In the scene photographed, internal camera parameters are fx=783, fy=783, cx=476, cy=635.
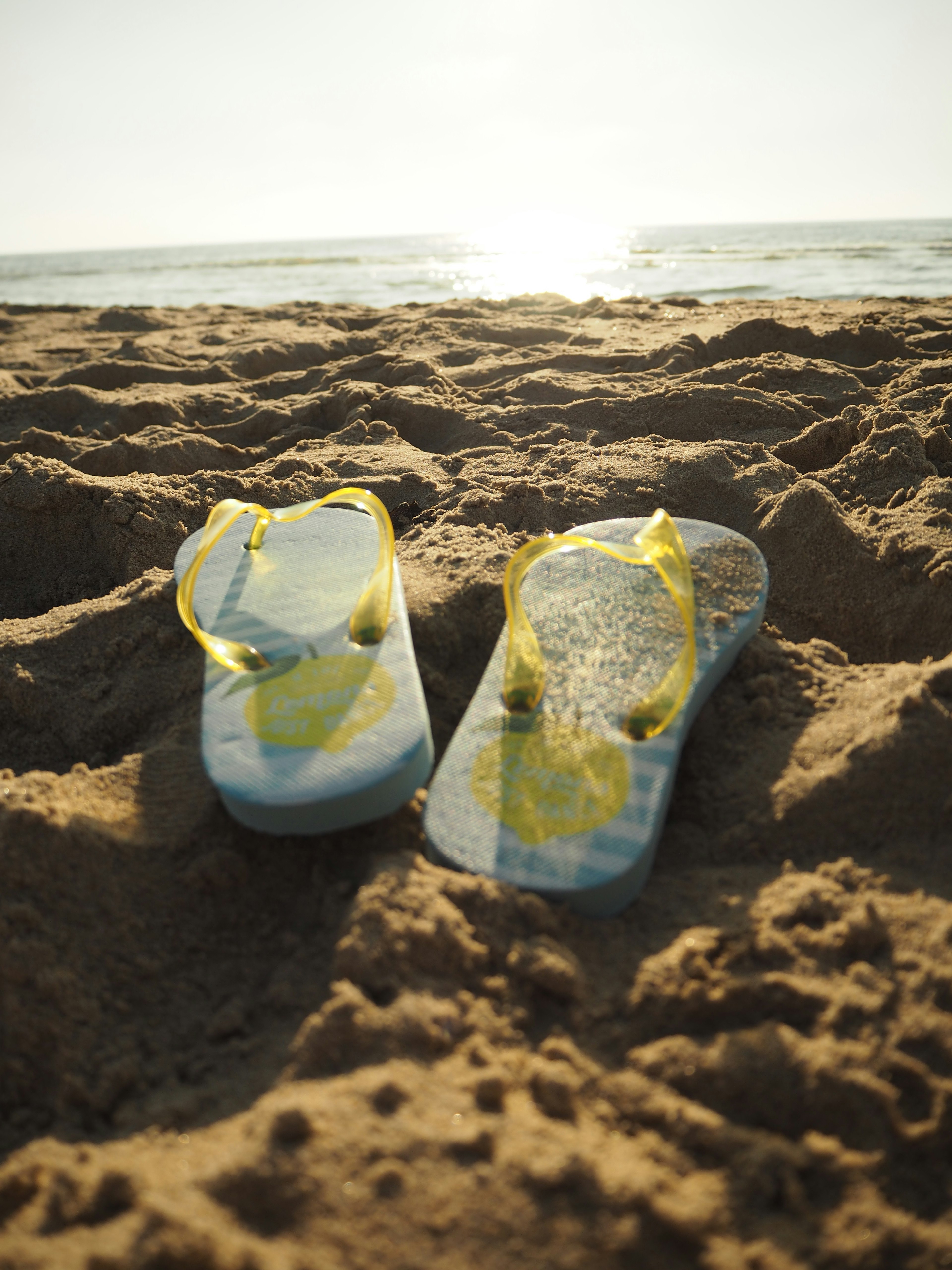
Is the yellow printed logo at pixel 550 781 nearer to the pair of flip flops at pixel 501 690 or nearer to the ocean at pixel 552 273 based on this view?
the pair of flip flops at pixel 501 690

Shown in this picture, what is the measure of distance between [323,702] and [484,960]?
0.50 meters

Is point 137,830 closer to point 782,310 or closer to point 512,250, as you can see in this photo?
point 782,310

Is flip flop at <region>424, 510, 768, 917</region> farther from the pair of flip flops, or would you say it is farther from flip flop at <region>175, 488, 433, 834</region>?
flip flop at <region>175, 488, 433, 834</region>

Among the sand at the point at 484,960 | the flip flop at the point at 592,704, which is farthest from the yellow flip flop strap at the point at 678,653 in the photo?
the sand at the point at 484,960

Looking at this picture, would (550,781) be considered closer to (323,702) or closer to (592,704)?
(592,704)

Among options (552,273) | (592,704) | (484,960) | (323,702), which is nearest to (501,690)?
(592,704)

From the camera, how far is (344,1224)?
0.67 meters

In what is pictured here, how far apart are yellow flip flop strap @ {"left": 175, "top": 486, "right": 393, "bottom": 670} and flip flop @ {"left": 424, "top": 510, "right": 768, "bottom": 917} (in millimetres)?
232

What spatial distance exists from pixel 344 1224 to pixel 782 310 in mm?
5353

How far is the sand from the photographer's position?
693 millimetres

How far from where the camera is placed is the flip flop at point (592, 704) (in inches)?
42.3

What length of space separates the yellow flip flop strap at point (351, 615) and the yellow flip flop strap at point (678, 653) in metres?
0.24

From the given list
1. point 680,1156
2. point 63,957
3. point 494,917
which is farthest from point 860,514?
point 63,957

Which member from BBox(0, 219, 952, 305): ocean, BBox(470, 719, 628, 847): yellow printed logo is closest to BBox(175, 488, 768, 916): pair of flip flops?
BBox(470, 719, 628, 847): yellow printed logo
